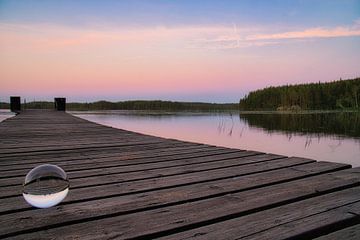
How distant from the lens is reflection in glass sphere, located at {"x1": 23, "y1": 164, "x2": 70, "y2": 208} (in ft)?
5.47

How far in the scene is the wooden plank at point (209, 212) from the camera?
1.44 m

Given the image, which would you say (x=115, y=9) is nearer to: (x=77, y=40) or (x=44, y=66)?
(x=77, y=40)

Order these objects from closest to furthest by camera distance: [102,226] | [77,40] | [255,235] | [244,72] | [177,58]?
1. [255,235]
2. [102,226]
3. [77,40]
4. [177,58]
5. [244,72]

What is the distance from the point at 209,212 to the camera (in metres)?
1.68

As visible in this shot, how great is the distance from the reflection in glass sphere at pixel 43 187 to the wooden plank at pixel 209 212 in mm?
92

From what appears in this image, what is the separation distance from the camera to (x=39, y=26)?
635 inches

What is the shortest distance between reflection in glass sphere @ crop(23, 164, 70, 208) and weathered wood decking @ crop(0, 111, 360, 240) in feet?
0.21

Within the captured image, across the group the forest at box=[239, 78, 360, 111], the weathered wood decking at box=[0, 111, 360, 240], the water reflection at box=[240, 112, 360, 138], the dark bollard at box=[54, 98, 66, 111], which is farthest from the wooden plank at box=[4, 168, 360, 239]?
the forest at box=[239, 78, 360, 111]

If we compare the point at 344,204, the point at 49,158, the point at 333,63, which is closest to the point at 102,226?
the point at 344,204

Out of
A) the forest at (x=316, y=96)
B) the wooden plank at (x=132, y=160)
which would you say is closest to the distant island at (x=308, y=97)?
the forest at (x=316, y=96)

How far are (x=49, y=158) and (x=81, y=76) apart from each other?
82.5 feet

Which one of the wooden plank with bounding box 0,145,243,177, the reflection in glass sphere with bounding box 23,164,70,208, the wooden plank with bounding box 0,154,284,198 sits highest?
the reflection in glass sphere with bounding box 23,164,70,208

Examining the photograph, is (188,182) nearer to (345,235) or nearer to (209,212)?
(209,212)

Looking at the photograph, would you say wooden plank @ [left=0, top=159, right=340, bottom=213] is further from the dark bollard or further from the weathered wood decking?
the dark bollard
